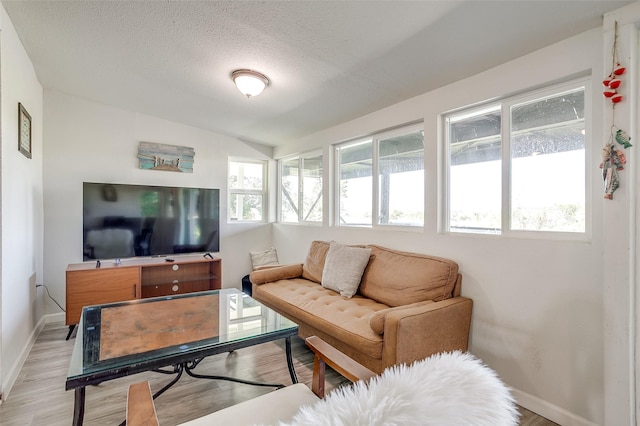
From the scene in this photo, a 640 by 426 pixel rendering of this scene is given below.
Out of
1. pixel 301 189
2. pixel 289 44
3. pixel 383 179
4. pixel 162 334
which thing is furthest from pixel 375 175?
pixel 162 334

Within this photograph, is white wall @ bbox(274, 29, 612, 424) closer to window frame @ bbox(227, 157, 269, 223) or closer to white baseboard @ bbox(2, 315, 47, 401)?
window frame @ bbox(227, 157, 269, 223)

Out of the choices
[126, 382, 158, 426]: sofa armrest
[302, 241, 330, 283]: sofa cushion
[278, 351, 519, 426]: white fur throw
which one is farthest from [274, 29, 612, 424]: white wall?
[126, 382, 158, 426]: sofa armrest

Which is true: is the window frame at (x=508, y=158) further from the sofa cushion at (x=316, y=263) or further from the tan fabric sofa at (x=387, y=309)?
the sofa cushion at (x=316, y=263)

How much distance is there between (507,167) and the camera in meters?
2.14

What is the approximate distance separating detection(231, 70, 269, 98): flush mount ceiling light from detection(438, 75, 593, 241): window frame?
4.98ft

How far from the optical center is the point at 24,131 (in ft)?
8.32

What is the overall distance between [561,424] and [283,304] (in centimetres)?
198

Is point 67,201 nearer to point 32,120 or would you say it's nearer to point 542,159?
point 32,120

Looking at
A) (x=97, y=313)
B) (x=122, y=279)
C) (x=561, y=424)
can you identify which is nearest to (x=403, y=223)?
(x=561, y=424)

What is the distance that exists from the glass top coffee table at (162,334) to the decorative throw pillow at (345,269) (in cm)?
80

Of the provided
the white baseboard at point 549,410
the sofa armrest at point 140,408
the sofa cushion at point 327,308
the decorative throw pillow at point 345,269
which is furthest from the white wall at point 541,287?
the sofa armrest at point 140,408

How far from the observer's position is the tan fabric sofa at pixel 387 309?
6.12ft

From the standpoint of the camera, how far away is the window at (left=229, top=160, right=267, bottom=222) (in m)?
4.68

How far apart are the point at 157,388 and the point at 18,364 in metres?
1.20
